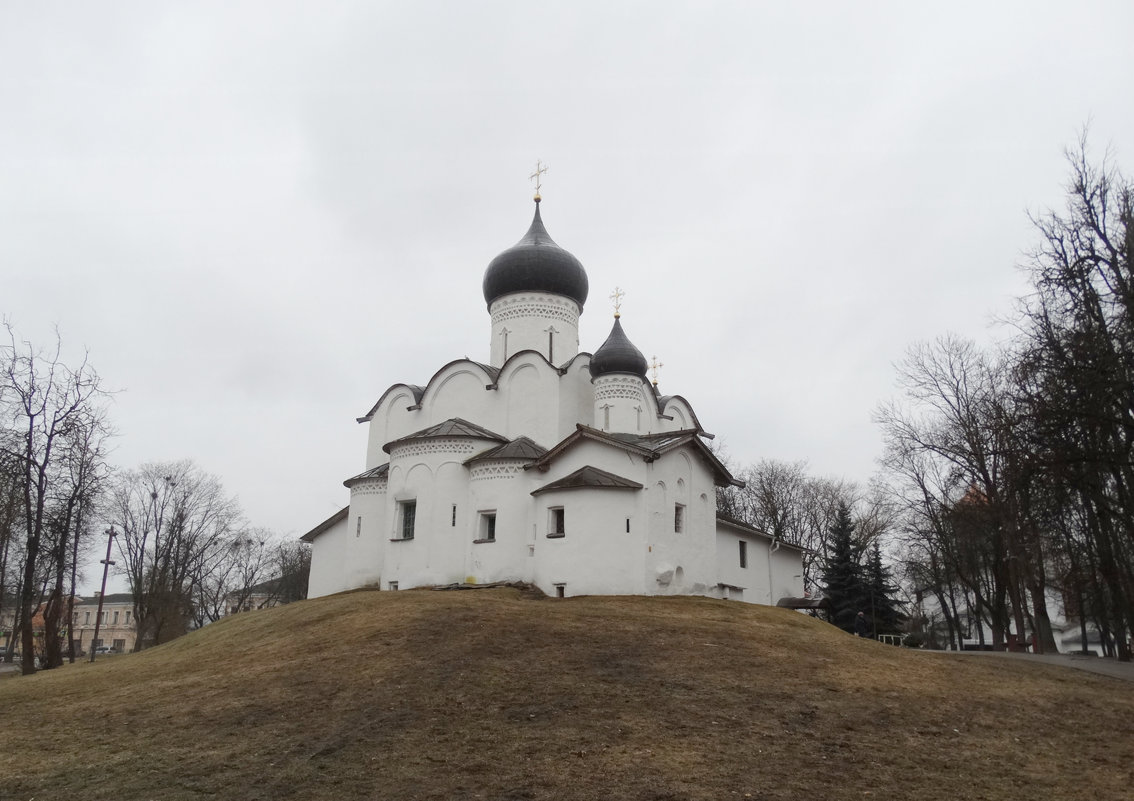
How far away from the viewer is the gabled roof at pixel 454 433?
2403cm

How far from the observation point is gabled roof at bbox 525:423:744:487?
22.0m

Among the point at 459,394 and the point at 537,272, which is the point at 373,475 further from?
the point at 537,272

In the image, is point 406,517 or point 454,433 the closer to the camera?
point 454,433

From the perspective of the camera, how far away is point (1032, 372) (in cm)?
1378

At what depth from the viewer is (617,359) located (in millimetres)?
25922

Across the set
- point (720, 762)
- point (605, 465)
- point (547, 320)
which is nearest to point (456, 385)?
point (547, 320)

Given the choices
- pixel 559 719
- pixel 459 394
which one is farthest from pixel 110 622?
pixel 559 719

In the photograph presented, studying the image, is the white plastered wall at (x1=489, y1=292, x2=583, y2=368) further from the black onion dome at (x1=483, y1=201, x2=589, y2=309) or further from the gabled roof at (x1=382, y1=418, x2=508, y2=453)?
the gabled roof at (x1=382, y1=418, x2=508, y2=453)

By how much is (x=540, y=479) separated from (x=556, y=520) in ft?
4.78

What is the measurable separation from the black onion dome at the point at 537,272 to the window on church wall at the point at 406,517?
336 inches

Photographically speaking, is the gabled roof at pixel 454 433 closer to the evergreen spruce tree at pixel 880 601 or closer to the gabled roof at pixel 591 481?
the gabled roof at pixel 591 481

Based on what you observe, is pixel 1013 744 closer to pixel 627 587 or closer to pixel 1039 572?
pixel 627 587

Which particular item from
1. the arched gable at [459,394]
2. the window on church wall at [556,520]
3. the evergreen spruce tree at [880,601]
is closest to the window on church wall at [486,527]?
the window on church wall at [556,520]

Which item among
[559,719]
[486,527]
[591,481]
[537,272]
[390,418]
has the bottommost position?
[559,719]
